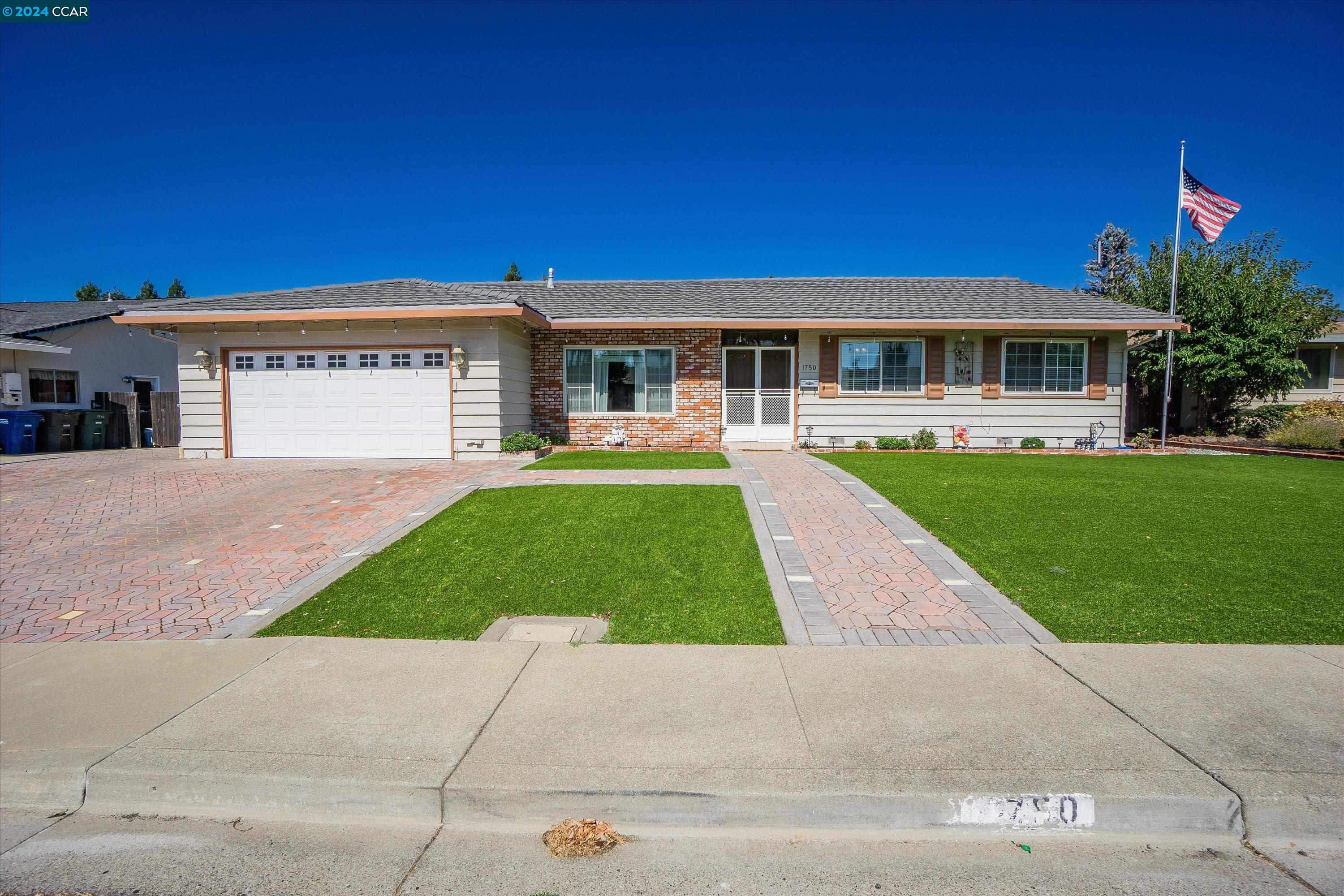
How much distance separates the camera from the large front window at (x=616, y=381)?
50.5 ft

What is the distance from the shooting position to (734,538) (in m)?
6.62

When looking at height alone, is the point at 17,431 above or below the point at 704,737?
above

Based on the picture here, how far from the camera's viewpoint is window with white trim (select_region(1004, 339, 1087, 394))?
1541 centimetres

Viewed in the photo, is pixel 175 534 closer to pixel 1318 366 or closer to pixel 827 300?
pixel 827 300

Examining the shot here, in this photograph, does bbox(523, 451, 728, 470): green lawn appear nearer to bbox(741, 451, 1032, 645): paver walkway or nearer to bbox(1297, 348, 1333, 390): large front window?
bbox(741, 451, 1032, 645): paver walkway

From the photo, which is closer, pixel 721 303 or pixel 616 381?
pixel 616 381

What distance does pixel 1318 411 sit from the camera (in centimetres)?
1712

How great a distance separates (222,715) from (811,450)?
12.6m

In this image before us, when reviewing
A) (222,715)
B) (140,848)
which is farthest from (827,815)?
(222,715)

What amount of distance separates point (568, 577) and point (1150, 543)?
557 cm

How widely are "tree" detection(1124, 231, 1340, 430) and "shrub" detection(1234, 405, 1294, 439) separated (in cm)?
41

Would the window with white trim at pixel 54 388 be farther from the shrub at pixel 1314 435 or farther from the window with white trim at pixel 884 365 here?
the shrub at pixel 1314 435

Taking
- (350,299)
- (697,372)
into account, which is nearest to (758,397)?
(697,372)

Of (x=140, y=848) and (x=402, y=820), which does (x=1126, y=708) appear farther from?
(x=140, y=848)
